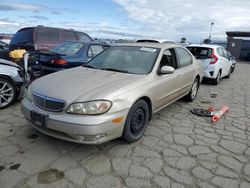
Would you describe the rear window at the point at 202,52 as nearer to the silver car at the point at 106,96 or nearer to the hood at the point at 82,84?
the silver car at the point at 106,96

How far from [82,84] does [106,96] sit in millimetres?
515

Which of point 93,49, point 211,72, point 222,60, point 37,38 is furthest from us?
point 222,60

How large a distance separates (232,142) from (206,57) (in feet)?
16.4

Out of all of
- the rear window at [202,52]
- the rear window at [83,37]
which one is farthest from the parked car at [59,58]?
the rear window at [202,52]

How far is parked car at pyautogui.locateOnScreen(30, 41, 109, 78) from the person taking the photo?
543cm

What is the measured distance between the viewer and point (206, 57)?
7.69 m

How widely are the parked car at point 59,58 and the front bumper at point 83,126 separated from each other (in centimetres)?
290

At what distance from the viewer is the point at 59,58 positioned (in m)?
5.41

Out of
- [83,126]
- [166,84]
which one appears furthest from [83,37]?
[83,126]

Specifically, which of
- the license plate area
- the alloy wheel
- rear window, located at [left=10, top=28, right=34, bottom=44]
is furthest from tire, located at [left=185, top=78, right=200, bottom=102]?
rear window, located at [left=10, top=28, right=34, bottom=44]

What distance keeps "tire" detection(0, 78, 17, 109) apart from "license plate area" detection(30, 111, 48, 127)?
1927 millimetres

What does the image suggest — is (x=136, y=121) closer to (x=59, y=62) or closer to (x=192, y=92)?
(x=192, y=92)

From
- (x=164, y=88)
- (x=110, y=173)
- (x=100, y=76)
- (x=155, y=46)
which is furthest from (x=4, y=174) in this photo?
(x=155, y=46)

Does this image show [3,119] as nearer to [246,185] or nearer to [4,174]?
[4,174]
